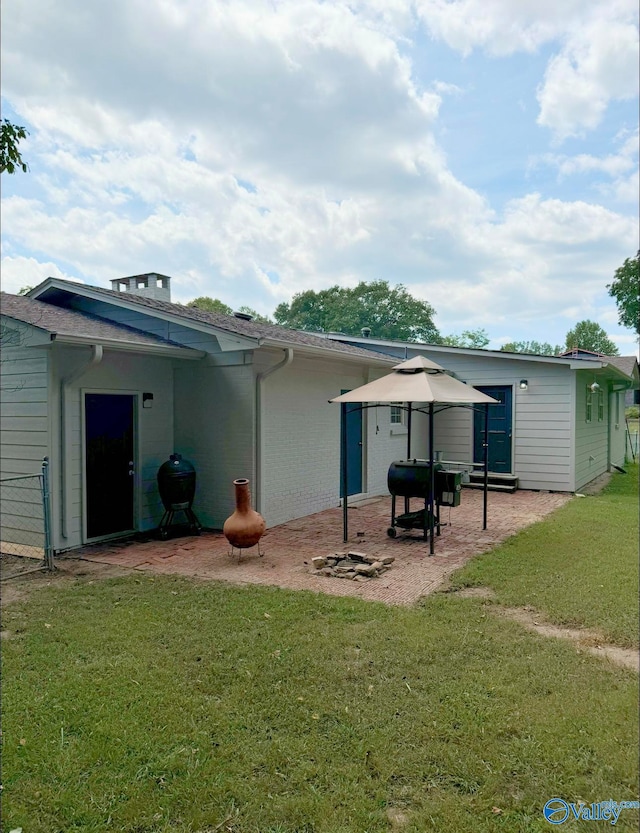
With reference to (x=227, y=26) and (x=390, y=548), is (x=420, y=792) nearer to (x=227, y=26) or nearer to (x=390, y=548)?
(x=390, y=548)

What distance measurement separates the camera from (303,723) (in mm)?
2746

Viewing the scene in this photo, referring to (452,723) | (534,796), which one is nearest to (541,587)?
(452,723)

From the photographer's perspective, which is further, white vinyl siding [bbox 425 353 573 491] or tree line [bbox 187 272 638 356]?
tree line [bbox 187 272 638 356]

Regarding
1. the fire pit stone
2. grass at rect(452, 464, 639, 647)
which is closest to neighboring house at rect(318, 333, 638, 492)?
grass at rect(452, 464, 639, 647)

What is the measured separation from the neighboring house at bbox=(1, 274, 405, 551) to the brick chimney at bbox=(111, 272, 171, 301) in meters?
1.39

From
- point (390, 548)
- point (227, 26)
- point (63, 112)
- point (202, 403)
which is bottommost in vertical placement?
point (390, 548)

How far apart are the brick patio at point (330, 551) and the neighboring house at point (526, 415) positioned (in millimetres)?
2429

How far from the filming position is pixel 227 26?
7.02 m

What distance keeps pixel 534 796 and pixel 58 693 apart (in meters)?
2.46

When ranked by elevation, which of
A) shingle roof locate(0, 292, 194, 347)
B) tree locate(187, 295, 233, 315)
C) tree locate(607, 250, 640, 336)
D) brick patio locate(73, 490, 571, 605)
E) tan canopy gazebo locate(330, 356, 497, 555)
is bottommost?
brick patio locate(73, 490, 571, 605)

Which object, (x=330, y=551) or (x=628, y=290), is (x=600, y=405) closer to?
(x=330, y=551)

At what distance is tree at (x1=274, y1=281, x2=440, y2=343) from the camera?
1796 inches

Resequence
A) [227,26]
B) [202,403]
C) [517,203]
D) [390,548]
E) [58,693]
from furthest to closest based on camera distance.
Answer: [517,203]
[202,403]
[227,26]
[390,548]
[58,693]

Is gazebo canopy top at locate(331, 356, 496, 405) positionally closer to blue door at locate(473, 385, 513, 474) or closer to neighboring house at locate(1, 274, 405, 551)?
neighboring house at locate(1, 274, 405, 551)
